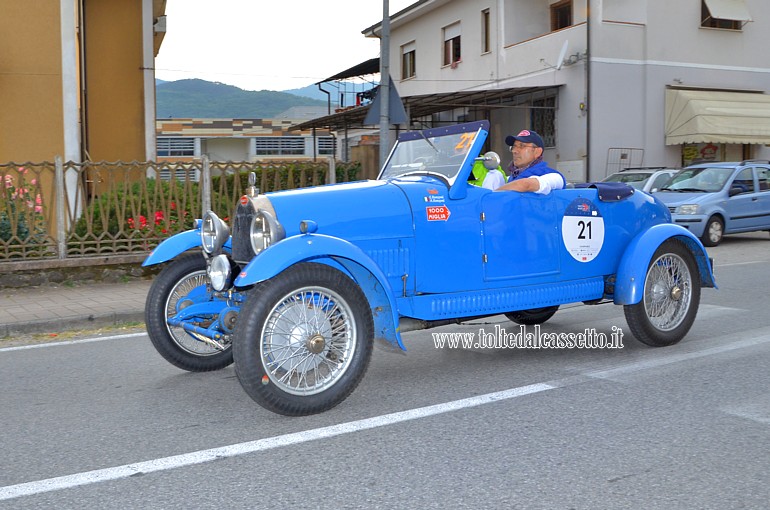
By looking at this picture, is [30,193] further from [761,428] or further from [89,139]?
[761,428]

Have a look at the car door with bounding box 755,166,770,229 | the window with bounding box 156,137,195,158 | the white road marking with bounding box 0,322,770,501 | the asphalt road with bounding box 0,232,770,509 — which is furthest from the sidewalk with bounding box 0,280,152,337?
the window with bounding box 156,137,195,158

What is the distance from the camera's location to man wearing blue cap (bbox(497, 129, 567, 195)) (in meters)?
5.66

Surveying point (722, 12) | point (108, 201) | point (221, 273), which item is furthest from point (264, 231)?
point (722, 12)

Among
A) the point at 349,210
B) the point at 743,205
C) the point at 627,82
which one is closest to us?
the point at 349,210

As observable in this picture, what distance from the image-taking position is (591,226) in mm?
6082

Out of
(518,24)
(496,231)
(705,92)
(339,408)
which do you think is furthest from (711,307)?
(518,24)

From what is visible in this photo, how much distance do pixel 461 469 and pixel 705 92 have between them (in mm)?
24104

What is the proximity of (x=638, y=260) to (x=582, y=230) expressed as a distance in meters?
0.49

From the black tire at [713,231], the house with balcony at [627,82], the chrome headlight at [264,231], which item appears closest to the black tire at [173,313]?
the chrome headlight at [264,231]

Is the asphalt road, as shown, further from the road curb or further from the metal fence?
the metal fence

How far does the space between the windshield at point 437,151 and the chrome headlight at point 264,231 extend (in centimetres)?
131

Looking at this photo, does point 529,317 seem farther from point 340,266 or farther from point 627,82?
point 627,82

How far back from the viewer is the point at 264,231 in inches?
187

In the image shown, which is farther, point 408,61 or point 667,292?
point 408,61
